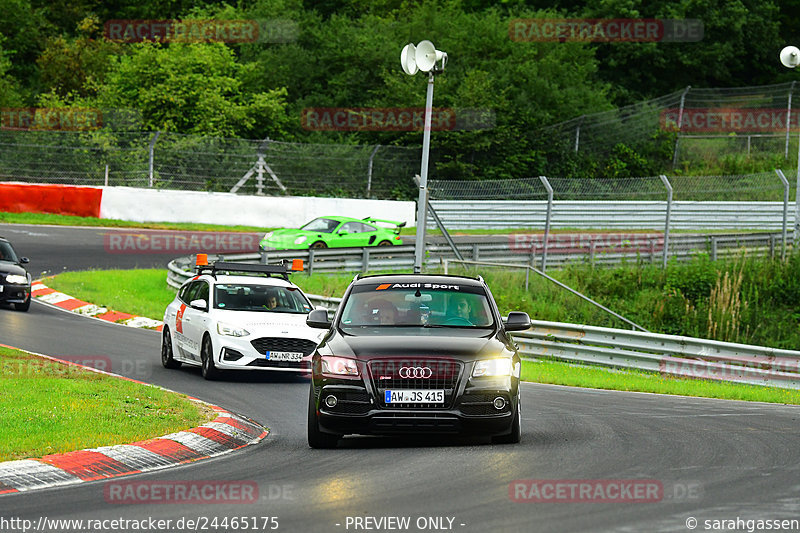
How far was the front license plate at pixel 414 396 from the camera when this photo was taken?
1015cm

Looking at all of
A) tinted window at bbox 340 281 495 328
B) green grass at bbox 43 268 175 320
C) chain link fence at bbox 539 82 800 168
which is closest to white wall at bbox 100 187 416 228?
A: green grass at bbox 43 268 175 320

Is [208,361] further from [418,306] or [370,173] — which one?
[370,173]

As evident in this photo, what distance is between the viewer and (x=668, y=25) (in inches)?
2322

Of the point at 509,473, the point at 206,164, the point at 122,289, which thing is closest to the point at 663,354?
the point at 509,473

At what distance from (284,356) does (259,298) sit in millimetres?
1726

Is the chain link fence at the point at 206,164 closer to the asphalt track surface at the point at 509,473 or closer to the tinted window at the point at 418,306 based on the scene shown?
the asphalt track surface at the point at 509,473

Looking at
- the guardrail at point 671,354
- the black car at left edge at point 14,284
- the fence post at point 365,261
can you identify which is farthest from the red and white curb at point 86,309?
the guardrail at point 671,354

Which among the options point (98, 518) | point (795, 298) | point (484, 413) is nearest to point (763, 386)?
point (795, 298)

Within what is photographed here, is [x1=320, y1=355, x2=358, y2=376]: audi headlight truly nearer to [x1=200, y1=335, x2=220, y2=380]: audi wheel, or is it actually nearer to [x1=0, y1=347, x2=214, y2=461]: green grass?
[x1=0, y1=347, x2=214, y2=461]: green grass

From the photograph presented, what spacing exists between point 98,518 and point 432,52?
1456cm

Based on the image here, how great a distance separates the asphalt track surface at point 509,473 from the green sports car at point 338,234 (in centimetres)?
1978

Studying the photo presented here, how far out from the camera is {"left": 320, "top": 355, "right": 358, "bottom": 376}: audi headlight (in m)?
10.3

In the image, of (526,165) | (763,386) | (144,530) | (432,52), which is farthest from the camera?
(526,165)

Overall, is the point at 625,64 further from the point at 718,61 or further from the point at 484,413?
the point at 484,413
